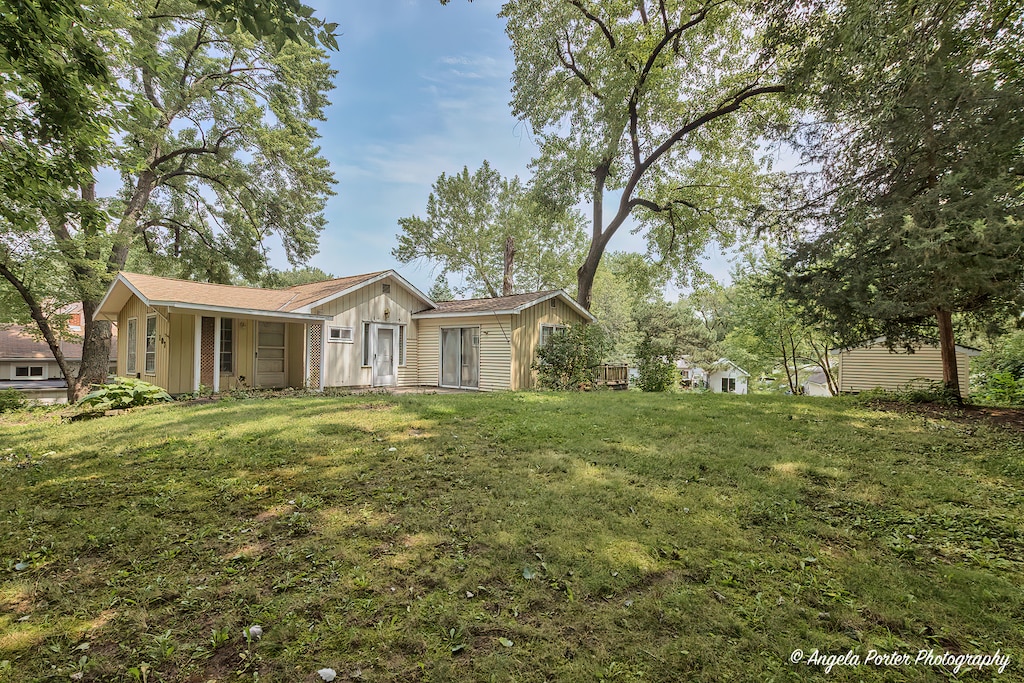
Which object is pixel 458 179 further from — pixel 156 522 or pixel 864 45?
pixel 156 522

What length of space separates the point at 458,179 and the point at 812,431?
25994 millimetres

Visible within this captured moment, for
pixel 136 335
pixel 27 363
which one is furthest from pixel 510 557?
pixel 27 363

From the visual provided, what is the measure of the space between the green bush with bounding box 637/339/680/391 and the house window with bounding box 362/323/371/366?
917 centimetres

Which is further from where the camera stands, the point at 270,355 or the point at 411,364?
the point at 411,364

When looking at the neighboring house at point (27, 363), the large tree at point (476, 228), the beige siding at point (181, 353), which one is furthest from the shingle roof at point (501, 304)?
the neighboring house at point (27, 363)

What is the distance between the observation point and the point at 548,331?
1502 centimetres

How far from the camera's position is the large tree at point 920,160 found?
21.3ft

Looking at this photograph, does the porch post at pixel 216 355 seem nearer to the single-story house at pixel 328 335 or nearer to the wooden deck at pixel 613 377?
the single-story house at pixel 328 335

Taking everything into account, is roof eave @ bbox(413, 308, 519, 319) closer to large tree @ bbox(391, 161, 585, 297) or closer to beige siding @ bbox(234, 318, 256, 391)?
beige siding @ bbox(234, 318, 256, 391)

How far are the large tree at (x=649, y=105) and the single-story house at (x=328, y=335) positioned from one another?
4801 mm

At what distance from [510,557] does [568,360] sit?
10982mm

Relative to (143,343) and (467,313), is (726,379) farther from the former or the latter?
(143,343)

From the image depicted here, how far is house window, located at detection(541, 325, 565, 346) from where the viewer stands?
1476 cm

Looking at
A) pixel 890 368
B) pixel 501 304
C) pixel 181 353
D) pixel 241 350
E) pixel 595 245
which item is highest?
pixel 595 245
